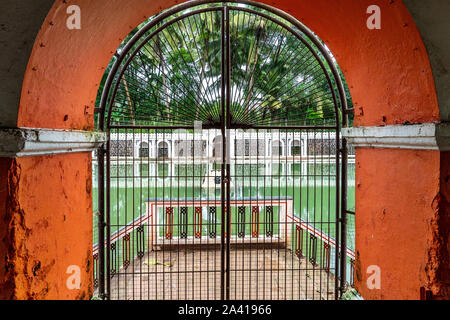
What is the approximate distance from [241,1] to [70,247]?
2.24 metres

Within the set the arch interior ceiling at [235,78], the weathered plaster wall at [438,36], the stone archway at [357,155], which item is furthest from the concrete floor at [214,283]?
the weathered plaster wall at [438,36]

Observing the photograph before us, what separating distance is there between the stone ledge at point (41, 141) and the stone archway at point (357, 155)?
0.01 metres

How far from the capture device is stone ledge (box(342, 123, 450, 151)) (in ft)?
4.31

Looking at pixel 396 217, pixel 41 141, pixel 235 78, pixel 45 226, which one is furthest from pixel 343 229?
pixel 41 141

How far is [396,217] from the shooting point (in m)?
1.69

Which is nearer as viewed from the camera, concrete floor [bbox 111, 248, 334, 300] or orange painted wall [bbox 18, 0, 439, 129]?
orange painted wall [bbox 18, 0, 439, 129]

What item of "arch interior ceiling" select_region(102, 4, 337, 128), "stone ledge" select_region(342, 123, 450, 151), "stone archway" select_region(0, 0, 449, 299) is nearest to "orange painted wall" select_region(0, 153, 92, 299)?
"stone archway" select_region(0, 0, 449, 299)

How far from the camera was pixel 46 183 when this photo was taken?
5.12 feet

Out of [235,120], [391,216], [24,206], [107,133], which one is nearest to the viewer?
[24,206]

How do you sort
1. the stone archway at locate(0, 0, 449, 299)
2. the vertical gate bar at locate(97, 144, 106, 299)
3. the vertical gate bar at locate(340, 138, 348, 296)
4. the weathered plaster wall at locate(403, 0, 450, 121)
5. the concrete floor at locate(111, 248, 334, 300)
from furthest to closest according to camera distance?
1. the concrete floor at locate(111, 248, 334, 300)
2. the vertical gate bar at locate(340, 138, 348, 296)
3. the vertical gate bar at locate(97, 144, 106, 299)
4. the stone archway at locate(0, 0, 449, 299)
5. the weathered plaster wall at locate(403, 0, 450, 121)

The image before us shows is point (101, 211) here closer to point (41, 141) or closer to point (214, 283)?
point (41, 141)

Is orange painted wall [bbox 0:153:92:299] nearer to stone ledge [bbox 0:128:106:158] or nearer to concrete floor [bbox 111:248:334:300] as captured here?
stone ledge [bbox 0:128:106:158]

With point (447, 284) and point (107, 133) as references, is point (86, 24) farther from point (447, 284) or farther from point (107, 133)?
point (447, 284)
